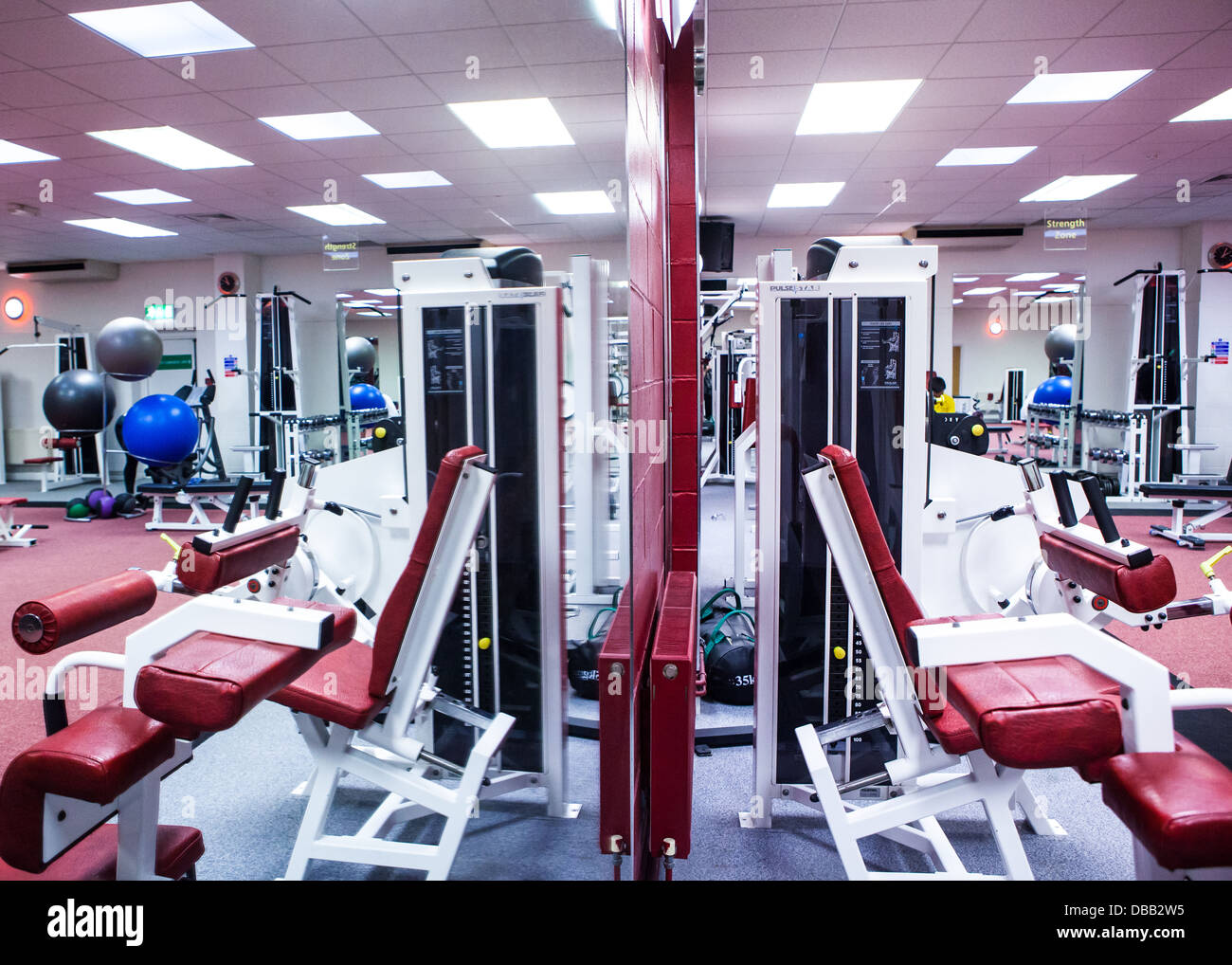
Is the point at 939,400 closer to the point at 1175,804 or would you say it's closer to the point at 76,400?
the point at 1175,804

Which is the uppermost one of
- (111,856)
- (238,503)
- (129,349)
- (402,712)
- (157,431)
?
(129,349)

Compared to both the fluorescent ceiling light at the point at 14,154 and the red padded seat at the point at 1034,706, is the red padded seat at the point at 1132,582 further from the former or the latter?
the fluorescent ceiling light at the point at 14,154

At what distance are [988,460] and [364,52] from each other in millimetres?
2792

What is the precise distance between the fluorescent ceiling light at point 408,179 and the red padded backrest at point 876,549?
1102 mm

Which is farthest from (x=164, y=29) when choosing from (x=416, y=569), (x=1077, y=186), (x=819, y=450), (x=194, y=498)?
(x=1077, y=186)

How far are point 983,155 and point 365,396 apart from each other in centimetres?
684

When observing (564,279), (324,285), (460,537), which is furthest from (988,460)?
(324,285)

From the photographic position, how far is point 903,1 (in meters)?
3.89

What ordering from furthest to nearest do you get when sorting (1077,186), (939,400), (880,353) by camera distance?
1. (1077,186)
2. (939,400)
3. (880,353)

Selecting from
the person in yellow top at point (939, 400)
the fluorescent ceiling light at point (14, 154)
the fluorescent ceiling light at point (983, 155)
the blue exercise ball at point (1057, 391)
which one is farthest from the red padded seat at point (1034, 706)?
the blue exercise ball at point (1057, 391)

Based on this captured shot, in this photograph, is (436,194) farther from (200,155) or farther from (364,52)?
(200,155)

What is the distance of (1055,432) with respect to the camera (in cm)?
1033

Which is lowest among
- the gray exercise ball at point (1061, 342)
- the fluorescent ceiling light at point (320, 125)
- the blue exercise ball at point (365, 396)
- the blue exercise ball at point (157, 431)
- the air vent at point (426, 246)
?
the blue exercise ball at point (157, 431)

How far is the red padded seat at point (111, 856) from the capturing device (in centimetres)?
139
